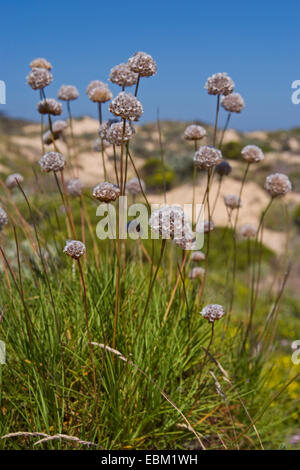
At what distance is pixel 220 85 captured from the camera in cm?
224

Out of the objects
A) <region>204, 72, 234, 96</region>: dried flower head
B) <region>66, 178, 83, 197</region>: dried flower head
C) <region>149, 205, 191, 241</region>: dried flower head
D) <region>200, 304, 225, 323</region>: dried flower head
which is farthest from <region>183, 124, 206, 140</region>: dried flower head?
<region>200, 304, 225, 323</region>: dried flower head

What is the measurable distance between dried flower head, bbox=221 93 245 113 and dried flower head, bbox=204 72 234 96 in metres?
0.26

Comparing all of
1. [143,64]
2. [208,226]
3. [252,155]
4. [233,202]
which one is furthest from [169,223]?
[233,202]

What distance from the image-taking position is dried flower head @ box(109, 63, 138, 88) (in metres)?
2.05

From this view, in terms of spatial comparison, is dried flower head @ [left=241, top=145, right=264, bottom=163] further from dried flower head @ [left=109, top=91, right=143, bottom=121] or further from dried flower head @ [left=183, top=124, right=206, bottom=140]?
dried flower head @ [left=109, top=91, right=143, bottom=121]

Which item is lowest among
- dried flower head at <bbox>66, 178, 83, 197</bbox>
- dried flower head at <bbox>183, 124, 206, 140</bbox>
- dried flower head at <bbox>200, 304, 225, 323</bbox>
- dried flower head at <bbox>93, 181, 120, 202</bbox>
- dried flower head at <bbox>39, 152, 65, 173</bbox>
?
dried flower head at <bbox>200, 304, 225, 323</bbox>

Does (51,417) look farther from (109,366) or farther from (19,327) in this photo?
(19,327)

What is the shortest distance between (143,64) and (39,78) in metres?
0.68

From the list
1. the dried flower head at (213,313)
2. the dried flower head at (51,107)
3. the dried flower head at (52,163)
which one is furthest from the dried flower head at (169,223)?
the dried flower head at (51,107)

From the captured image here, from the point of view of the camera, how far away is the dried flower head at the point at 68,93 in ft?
8.77

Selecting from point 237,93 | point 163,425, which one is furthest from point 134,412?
point 237,93

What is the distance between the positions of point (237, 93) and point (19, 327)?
1.76 m

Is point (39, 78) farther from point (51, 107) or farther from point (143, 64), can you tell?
point (143, 64)
